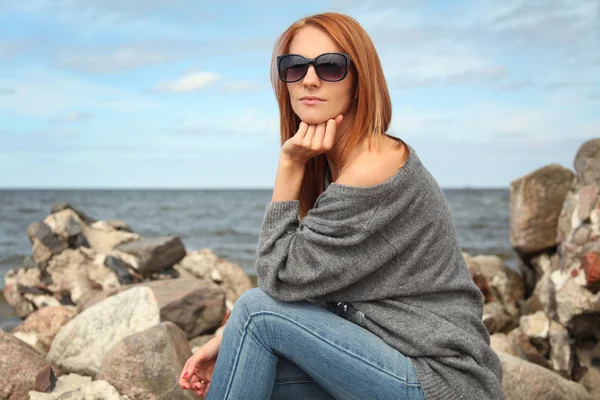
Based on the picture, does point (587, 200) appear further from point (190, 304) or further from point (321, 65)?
point (321, 65)

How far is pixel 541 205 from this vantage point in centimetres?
610

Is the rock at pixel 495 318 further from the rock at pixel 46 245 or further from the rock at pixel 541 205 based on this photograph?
the rock at pixel 46 245

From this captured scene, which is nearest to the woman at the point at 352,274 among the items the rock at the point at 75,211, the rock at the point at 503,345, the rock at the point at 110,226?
the rock at the point at 503,345

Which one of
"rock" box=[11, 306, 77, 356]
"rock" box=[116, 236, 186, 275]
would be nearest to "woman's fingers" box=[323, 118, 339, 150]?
"rock" box=[11, 306, 77, 356]

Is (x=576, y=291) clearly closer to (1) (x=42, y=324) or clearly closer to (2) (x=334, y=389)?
(2) (x=334, y=389)

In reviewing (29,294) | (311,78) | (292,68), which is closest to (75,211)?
(29,294)

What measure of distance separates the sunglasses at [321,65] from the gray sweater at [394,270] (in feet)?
1.39

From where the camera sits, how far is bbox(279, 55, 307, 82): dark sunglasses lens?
8.89 feet

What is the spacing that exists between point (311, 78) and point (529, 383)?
2388mm

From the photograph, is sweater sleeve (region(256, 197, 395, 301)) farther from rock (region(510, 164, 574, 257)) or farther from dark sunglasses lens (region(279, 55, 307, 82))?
rock (region(510, 164, 574, 257))

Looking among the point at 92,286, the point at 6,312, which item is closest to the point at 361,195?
the point at 92,286

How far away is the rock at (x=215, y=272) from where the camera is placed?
23.7 feet

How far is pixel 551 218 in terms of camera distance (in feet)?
19.9

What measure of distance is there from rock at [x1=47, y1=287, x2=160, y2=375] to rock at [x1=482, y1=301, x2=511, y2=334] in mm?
3234
